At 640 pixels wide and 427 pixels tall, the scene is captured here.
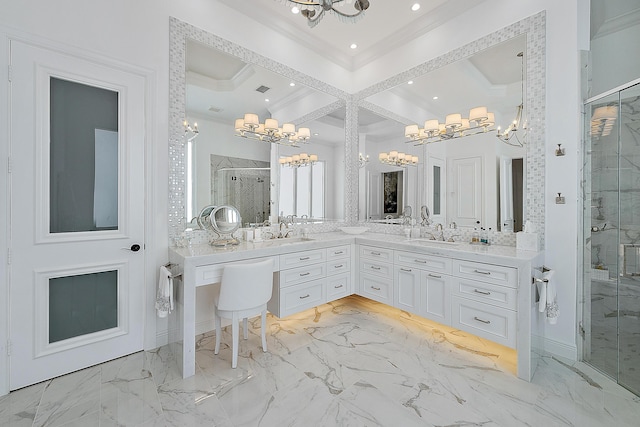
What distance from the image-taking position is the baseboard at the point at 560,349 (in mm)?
2229

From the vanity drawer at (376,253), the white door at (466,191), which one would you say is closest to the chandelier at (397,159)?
the white door at (466,191)

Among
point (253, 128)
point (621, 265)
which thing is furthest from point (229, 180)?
point (621, 265)

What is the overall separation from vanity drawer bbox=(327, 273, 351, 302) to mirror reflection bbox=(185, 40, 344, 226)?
978 millimetres

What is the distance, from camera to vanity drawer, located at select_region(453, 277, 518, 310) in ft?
6.77

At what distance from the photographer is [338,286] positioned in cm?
309

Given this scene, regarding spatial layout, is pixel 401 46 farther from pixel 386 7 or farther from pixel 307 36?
pixel 307 36

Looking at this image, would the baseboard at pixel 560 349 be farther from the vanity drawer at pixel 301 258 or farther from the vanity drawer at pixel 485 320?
the vanity drawer at pixel 301 258

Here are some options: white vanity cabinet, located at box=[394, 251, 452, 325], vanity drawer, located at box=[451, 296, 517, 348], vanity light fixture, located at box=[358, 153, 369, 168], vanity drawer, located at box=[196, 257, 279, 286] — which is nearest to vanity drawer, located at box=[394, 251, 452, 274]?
white vanity cabinet, located at box=[394, 251, 452, 325]

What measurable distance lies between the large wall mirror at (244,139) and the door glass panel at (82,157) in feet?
1.47

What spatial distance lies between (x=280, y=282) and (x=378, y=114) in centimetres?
257

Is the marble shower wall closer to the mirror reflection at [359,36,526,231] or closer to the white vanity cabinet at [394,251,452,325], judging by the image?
the mirror reflection at [359,36,526,231]

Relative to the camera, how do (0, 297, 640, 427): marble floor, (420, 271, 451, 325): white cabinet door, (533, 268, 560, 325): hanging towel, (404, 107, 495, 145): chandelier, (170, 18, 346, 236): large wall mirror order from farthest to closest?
(404, 107, 495, 145): chandelier → (170, 18, 346, 236): large wall mirror → (420, 271, 451, 325): white cabinet door → (533, 268, 560, 325): hanging towel → (0, 297, 640, 427): marble floor

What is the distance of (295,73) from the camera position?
344 centimetres

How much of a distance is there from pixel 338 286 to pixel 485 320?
142 cm
